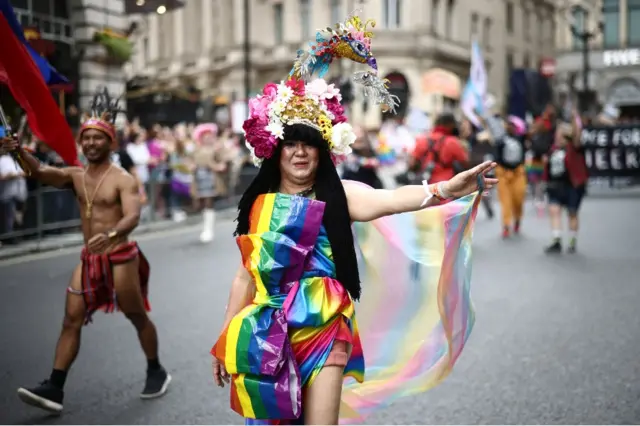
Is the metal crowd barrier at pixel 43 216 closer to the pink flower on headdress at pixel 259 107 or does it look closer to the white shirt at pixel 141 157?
the white shirt at pixel 141 157

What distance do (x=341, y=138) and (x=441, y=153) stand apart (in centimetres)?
830

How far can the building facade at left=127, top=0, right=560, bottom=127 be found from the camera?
26.6m

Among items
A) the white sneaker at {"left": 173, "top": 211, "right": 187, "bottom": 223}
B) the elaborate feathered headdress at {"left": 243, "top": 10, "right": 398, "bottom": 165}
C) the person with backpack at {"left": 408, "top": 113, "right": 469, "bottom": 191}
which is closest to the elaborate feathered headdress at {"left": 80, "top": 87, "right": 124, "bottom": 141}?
the elaborate feathered headdress at {"left": 243, "top": 10, "right": 398, "bottom": 165}

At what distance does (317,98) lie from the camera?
12.3ft

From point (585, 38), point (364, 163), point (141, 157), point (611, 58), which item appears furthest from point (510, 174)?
point (611, 58)

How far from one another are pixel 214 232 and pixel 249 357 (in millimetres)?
12870

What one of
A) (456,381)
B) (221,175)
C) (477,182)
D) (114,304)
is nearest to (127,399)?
(114,304)

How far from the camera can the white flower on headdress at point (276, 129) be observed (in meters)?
3.64

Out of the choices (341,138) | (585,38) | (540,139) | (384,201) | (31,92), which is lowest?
(384,201)

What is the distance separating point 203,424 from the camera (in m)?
5.00

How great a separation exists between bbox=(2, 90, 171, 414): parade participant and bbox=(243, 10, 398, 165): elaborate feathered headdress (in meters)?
2.04

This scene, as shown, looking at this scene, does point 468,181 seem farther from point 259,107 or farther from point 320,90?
point 259,107

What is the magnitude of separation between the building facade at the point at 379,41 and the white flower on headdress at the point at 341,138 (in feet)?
36.8

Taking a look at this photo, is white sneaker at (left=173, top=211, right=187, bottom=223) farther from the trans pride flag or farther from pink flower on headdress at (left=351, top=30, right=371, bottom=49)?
pink flower on headdress at (left=351, top=30, right=371, bottom=49)
